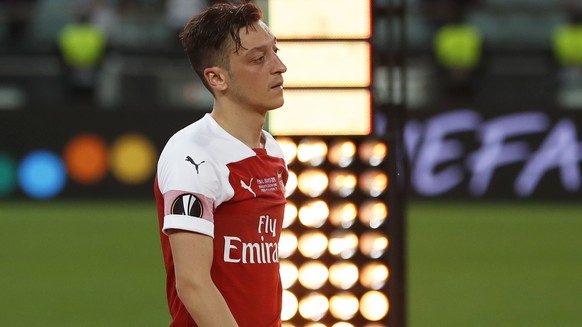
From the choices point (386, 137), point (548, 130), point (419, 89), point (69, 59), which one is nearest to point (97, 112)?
point (69, 59)

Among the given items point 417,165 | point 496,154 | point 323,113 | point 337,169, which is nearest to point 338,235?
point 337,169

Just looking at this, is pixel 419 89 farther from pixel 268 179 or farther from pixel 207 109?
pixel 268 179

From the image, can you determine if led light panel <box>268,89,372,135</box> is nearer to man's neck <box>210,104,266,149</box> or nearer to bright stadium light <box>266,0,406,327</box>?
bright stadium light <box>266,0,406,327</box>

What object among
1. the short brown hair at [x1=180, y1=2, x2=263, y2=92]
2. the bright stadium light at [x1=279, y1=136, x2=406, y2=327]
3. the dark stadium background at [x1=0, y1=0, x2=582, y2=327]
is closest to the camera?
the short brown hair at [x1=180, y1=2, x2=263, y2=92]

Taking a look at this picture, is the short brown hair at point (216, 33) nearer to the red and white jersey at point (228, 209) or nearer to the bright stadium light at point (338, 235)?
the red and white jersey at point (228, 209)

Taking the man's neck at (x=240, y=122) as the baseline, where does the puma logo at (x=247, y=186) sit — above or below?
below

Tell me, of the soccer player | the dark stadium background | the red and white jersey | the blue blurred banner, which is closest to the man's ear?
the soccer player

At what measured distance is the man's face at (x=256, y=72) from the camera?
12.1ft

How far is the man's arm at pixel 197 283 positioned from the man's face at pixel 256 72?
0.47m

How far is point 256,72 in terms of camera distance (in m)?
3.71

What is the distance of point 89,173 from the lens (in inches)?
615

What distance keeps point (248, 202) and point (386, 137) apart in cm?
201

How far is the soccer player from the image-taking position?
3469 mm

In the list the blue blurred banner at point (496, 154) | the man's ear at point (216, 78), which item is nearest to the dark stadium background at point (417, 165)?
the blue blurred banner at point (496, 154)
